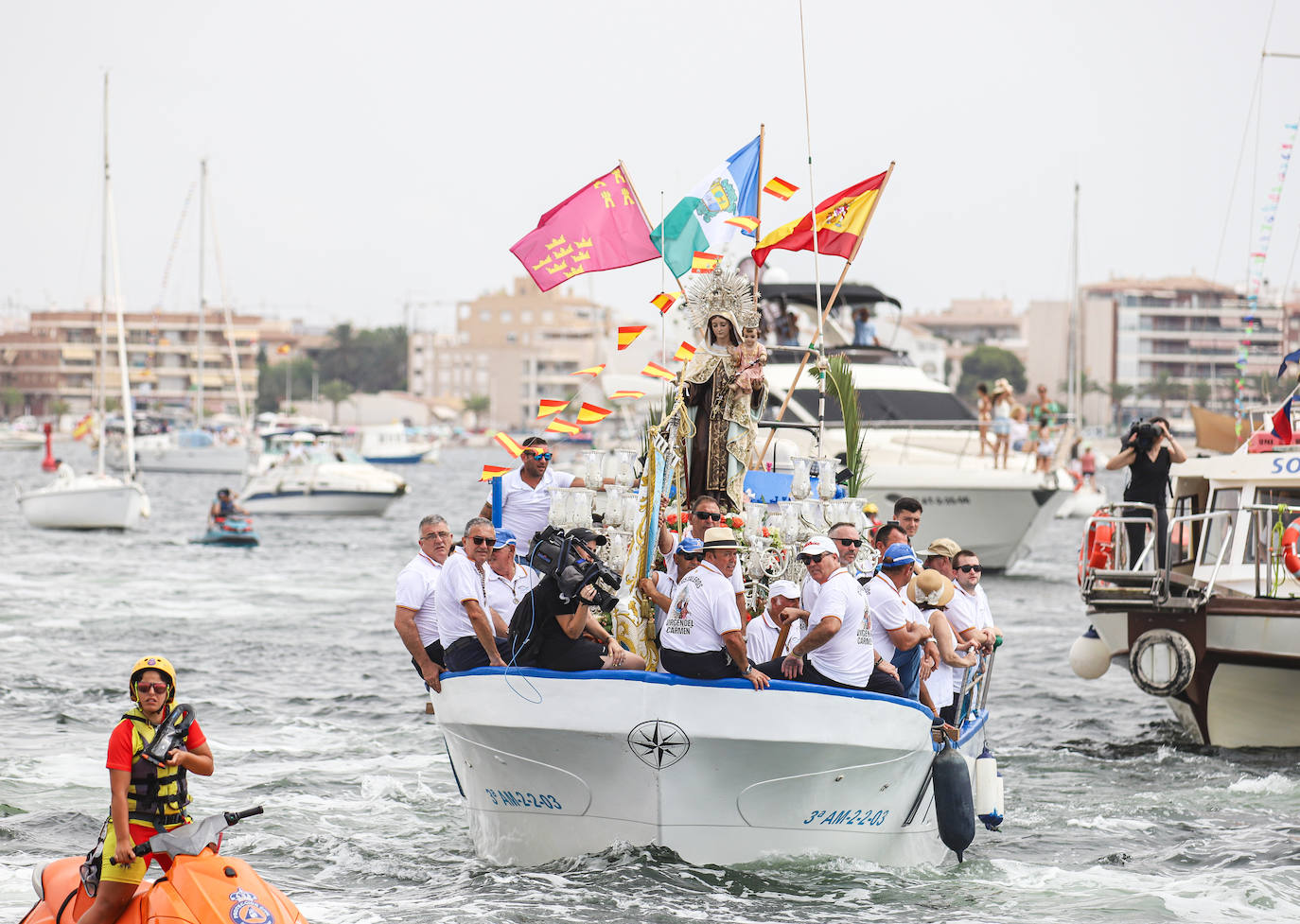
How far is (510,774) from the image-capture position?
11500 mm

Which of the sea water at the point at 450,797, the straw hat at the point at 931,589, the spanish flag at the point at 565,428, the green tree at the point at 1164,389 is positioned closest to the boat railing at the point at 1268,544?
the sea water at the point at 450,797

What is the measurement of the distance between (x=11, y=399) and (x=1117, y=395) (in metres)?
125

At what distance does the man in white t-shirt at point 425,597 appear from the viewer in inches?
480

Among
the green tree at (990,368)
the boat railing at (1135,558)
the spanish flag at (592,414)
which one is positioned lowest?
the boat railing at (1135,558)

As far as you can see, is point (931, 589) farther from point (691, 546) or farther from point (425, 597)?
point (425, 597)

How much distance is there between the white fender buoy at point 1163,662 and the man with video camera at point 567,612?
24.3 ft

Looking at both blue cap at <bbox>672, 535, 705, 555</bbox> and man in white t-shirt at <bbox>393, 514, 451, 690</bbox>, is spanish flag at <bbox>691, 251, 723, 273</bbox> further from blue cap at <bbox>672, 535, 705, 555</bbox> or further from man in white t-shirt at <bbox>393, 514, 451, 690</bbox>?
blue cap at <bbox>672, 535, 705, 555</bbox>

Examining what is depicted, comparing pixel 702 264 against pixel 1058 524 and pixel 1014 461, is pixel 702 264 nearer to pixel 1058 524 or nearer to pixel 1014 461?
pixel 1014 461

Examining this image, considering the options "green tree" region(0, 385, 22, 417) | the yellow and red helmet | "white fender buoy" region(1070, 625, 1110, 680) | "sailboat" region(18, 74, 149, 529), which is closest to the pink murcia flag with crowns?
the yellow and red helmet

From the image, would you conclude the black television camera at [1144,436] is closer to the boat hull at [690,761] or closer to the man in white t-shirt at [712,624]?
the boat hull at [690,761]

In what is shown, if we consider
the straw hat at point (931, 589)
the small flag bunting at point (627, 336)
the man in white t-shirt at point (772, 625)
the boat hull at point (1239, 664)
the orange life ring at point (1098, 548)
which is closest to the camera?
the man in white t-shirt at point (772, 625)

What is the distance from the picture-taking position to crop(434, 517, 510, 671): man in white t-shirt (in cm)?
1166

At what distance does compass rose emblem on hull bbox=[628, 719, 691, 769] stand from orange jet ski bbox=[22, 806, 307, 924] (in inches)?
99.7

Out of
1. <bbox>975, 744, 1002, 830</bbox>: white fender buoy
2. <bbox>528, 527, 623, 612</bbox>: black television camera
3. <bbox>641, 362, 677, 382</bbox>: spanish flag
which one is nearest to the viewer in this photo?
<bbox>528, 527, 623, 612</bbox>: black television camera
